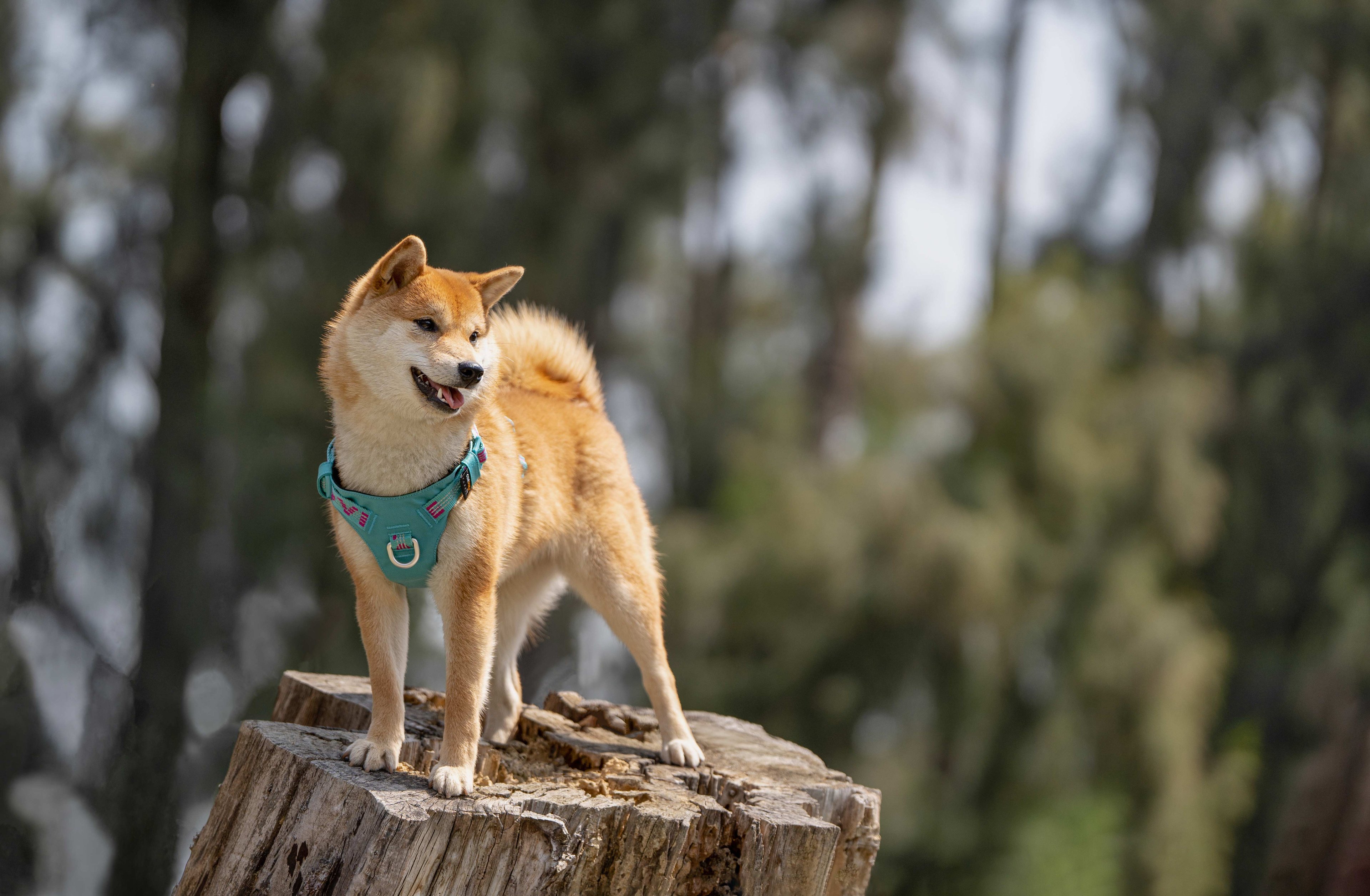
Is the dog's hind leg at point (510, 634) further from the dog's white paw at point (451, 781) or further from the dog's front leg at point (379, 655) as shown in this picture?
the dog's white paw at point (451, 781)

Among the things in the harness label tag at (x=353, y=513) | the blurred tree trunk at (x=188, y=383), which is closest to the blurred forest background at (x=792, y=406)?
the blurred tree trunk at (x=188, y=383)

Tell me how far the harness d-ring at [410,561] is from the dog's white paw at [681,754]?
117 cm

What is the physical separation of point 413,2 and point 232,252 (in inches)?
88.2

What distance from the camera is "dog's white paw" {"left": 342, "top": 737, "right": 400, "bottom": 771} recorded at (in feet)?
10.3

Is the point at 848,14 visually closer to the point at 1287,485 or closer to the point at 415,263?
the point at 1287,485

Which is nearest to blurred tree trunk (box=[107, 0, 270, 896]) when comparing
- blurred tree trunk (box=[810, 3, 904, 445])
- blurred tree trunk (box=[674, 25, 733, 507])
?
blurred tree trunk (box=[674, 25, 733, 507])

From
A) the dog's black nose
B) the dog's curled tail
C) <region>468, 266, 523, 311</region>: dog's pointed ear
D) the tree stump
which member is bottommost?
the tree stump

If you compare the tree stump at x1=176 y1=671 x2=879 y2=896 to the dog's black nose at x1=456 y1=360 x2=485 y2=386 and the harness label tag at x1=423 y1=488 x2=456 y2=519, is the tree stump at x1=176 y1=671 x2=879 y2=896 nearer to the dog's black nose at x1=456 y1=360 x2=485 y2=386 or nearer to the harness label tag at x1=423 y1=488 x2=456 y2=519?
the harness label tag at x1=423 y1=488 x2=456 y2=519

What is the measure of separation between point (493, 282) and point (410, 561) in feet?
2.67

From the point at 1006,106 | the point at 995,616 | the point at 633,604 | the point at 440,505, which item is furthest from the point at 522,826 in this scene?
the point at 1006,106

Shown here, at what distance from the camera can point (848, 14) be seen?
11594mm

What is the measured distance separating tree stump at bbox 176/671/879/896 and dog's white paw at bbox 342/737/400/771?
0.11 ft

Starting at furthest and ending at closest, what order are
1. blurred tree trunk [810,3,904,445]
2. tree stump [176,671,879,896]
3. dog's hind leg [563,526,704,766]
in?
blurred tree trunk [810,3,904,445], dog's hind leg [563,526,704,766], tree stump [176,671,879,896]

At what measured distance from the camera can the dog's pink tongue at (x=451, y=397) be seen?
3037mm
